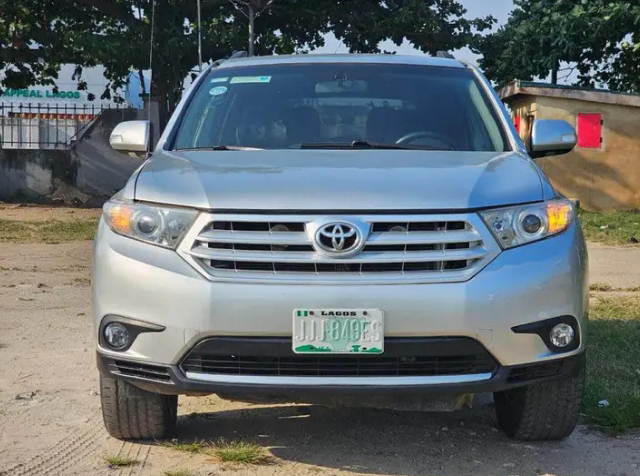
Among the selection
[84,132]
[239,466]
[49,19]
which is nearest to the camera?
[239,466]

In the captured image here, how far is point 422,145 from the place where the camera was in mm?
4688

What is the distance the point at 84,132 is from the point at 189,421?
657 inches

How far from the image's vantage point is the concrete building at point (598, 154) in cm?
1883

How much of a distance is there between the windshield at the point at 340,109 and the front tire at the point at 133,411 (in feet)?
3.99

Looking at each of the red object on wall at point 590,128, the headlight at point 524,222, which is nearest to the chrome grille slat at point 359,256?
the headlight at point 524,222

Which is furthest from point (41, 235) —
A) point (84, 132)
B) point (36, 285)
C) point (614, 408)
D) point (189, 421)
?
point (614, 408)

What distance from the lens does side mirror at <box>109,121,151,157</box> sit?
495 centimetres

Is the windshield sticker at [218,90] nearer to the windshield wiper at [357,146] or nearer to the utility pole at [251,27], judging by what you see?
the windshield wiper at [357,146]

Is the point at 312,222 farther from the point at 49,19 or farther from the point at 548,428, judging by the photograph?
the point at 49,19

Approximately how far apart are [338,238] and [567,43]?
19.0 meters

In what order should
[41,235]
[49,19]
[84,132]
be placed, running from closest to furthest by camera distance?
[41,235] → [84,132] → [49,19]

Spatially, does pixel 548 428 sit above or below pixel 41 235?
above

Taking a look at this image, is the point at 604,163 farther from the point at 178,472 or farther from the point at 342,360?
the point at 178,472

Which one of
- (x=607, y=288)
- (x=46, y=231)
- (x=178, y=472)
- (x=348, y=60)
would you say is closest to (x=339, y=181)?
(x=178, y=472)
